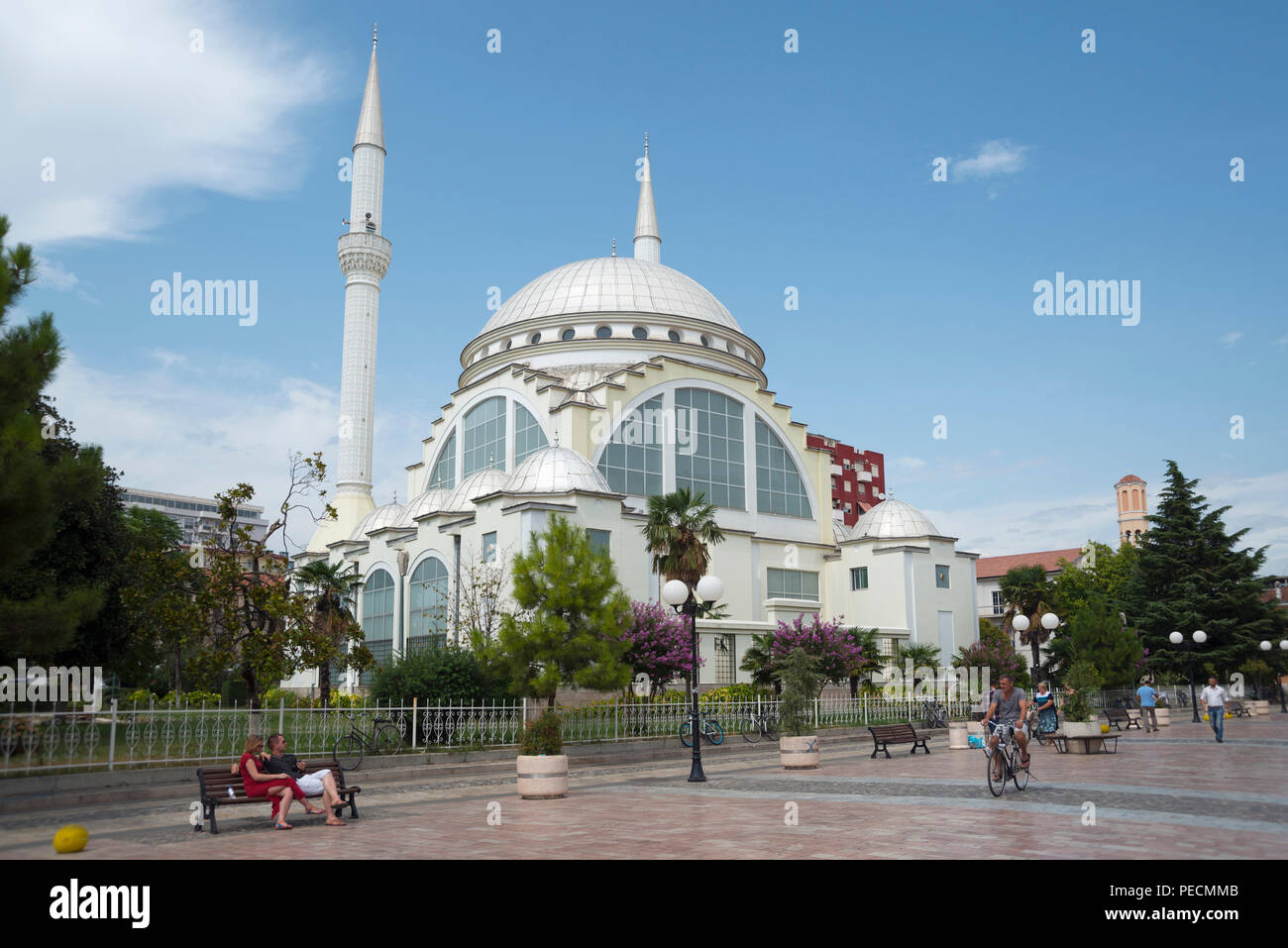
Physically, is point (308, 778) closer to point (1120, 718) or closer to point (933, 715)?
point (1120, 718)

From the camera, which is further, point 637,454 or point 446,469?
point 446,469

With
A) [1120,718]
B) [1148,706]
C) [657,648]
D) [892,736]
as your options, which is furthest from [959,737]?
[657,648]

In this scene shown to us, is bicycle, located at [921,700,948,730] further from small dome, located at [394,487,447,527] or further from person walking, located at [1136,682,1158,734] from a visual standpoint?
small dome, located at [394,487,447,527]

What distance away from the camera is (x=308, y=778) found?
1154 centimetres

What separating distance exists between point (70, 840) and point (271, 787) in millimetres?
2320

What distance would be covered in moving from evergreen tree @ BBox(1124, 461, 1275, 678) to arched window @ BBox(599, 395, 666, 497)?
28.2 meters

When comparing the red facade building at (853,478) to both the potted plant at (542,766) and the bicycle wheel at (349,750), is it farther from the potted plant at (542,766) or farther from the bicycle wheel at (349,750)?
the potted plant at (542,766)

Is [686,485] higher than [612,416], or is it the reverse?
[612,416]

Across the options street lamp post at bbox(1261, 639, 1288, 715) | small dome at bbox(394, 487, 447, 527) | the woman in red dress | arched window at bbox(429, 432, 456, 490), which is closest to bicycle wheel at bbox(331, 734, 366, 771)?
the woman in red dress

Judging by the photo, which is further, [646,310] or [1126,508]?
[1126,508]

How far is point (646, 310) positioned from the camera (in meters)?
50.2
